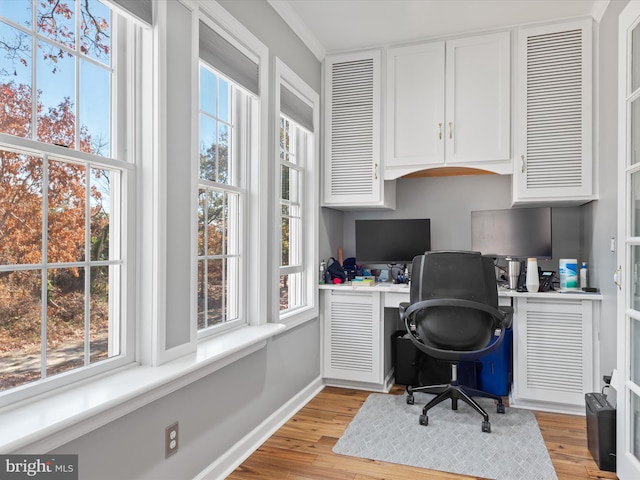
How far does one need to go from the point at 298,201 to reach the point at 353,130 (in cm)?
78

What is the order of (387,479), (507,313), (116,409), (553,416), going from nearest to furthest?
(116,409)
(387,479)
(507,313)
(553,416)

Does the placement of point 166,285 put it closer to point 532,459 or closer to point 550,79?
point 532,459

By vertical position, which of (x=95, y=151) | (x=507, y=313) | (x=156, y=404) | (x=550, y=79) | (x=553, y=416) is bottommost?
(x=553, y=416)

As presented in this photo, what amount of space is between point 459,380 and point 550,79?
2364 mm

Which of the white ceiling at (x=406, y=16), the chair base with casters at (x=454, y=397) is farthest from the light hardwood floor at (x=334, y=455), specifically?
the white ceiling at (x=406, y=16)

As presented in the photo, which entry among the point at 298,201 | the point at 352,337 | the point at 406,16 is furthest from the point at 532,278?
the point at 406,16

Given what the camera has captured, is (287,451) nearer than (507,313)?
Yes

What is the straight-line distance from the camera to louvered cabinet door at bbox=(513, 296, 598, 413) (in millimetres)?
2996

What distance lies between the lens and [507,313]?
9.25 feet

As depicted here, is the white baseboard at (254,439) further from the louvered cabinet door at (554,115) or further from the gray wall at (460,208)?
the louvered cabinet door at (554,115)

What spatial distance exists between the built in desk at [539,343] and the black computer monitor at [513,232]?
1.28 feet

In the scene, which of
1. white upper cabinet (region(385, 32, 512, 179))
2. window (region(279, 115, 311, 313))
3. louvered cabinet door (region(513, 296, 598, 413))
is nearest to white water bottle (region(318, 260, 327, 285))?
window (region(279, 115, 311, 313))

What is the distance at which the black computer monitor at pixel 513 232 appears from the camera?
132 inches

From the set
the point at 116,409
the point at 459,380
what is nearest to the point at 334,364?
the point at 459,380
